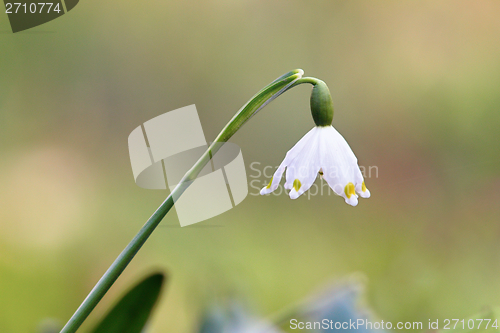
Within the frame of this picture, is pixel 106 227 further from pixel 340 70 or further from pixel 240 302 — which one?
pixel 340 70

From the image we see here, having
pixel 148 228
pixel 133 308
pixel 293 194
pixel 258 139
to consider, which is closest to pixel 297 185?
pixel 293 194

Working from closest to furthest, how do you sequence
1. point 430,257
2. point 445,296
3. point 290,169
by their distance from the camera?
1. point 290,169
2. point 445,296
3. point 430,257

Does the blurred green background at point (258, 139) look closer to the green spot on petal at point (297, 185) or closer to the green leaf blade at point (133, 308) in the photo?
the green leaf blade at point (133, 308)

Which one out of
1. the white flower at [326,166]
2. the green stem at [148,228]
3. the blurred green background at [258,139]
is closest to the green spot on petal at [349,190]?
the white flower at [326,166]

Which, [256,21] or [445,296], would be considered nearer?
[445,296]

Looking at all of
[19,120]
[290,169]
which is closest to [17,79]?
[19,120]

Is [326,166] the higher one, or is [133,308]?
[326,166]

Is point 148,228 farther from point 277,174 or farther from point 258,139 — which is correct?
point 258,139
